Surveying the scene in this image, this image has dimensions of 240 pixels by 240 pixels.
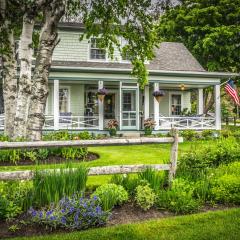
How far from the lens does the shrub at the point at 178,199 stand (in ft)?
19.1

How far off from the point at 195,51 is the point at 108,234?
2804 cm

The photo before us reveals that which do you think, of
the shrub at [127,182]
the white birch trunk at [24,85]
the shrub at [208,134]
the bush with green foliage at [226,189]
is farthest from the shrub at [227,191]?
the shrub at [208,134]

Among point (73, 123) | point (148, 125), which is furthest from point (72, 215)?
point (73, 123)

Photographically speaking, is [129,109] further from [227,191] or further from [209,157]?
[227,191]

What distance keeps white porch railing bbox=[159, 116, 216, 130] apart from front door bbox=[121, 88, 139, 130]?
1.67m

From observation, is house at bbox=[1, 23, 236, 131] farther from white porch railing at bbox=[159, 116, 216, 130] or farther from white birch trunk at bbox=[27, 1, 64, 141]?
white birch trunk at bbox=[27, 1, 64, 141]

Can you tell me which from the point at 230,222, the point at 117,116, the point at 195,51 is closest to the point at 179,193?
the point at 230,222

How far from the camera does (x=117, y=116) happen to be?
77.2 ft

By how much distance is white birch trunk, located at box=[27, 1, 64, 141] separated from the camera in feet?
36.7

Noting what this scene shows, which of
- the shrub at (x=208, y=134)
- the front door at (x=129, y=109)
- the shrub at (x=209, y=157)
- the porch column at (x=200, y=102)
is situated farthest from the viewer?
the porch column at (x=200, y=102)

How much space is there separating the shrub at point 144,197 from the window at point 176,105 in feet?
65.5

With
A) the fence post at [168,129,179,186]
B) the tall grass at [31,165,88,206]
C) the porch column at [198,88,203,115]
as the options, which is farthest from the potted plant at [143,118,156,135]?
the tall grass at [31,165,88,206]

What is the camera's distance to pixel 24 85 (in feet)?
37.0

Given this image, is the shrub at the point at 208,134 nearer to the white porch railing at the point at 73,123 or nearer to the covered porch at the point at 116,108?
the covered porch at the point at 116,108
